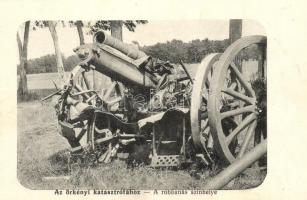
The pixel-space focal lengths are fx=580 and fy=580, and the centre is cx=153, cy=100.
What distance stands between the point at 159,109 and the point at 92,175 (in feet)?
2.89

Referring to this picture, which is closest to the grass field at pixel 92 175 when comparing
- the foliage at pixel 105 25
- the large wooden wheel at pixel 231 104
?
the large wooden wheel at pixel 231 104

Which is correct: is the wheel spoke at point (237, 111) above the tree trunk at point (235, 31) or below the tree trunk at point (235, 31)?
below

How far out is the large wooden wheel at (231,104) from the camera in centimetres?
477

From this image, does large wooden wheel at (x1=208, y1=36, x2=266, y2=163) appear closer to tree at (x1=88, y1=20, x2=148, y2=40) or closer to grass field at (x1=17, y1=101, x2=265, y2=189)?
grass field at (x1=17, y1=101, x2=265, y2=189)

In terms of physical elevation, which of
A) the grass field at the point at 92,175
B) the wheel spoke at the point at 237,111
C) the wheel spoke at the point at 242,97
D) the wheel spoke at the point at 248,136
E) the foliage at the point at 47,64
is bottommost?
the grass field at the point at 92,175

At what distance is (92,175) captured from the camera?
5270 millimetres

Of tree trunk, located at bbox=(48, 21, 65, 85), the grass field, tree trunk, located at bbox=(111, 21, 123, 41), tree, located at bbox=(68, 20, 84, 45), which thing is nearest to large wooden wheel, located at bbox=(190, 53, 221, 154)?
the grass field

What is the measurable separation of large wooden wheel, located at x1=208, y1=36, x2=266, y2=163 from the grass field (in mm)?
337

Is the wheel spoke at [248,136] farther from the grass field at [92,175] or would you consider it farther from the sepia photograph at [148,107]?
the grass field at [92,175]

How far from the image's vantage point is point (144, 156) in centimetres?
570

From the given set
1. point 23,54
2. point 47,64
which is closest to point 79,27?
point 23,54

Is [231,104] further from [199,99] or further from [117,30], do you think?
[117,30]

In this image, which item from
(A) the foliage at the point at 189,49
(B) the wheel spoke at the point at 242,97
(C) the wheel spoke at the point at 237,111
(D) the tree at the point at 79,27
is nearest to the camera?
(C) the wheel spoke at the point at 237,111

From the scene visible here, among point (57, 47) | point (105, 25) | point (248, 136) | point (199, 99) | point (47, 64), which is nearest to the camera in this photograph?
point (199, 99)
